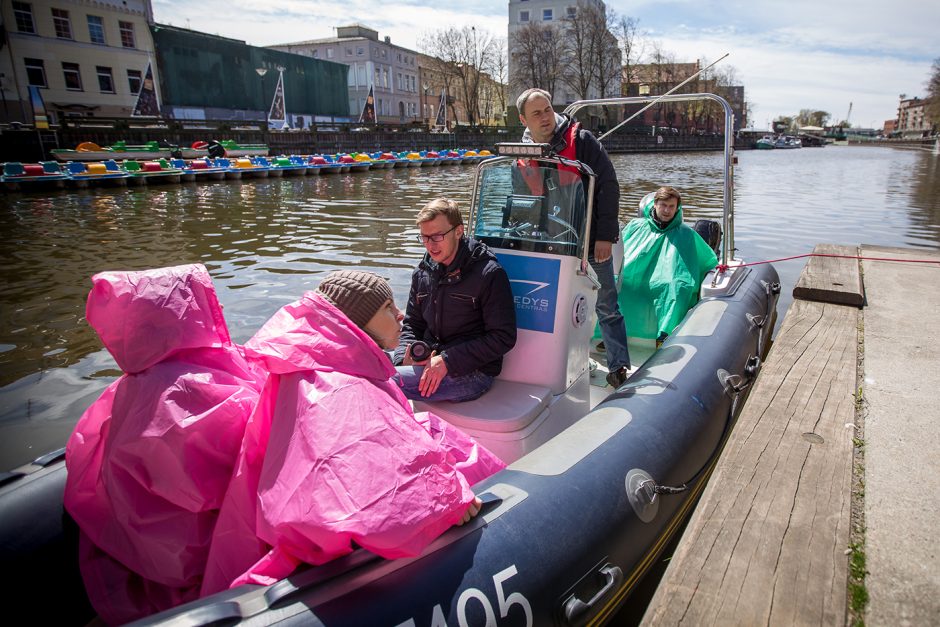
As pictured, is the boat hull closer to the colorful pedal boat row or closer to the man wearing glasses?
the man wearing glasses

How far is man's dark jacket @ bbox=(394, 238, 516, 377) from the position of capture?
296 centimetres

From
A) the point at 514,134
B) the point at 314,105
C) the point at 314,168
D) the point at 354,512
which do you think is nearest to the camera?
the point at 354,512

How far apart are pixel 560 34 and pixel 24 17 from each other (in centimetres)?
4731

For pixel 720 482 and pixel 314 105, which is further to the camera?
pixel 314 105

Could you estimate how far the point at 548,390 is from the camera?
3.21 metres

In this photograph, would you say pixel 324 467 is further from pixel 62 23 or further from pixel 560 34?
Result: pixel 560 34

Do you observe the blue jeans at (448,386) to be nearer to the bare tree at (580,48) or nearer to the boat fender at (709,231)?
the boat fender at (709,231)

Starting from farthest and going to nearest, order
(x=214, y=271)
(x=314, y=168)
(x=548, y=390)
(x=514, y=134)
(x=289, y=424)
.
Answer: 1. (x=514, y=134)
2. (x=314, y=168)
3. (x=214, y=271)
4. (x=548, y=390)
5. (x=289, y=424)

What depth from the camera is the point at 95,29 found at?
3738 centimetres

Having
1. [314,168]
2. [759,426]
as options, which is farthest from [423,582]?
[314,168]

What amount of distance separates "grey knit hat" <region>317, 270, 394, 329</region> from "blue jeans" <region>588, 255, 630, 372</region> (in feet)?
7.67

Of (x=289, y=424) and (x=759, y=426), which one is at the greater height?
(x=289, y=424)

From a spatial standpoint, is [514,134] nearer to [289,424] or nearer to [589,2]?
[589,2]

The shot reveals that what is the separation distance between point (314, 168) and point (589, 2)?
50631 millimetres
